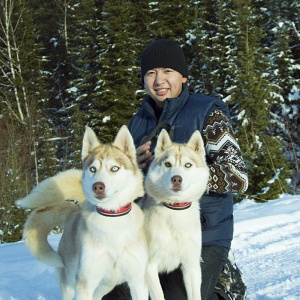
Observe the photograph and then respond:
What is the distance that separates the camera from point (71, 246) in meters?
3.40

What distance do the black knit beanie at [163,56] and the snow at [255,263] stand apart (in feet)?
8.17

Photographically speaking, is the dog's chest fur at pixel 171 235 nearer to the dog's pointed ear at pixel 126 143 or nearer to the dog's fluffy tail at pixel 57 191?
the dog's pointed ear at pixel 126 143

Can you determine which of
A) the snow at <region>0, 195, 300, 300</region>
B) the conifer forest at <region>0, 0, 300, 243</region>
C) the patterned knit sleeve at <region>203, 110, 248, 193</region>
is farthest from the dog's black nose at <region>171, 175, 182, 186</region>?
the conifer forest at <region>0, 0, 300, 243</region>

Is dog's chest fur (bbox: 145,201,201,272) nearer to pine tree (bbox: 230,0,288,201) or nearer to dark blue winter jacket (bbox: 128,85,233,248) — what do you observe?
dark blue winter jacket (bbox: 128,85,233,248)

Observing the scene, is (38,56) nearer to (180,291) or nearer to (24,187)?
(24,187)

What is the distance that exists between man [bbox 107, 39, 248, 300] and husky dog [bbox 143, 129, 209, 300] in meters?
0.19

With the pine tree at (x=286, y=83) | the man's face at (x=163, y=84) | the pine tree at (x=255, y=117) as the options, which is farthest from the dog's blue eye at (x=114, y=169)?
the pine tree at (x=286, y=83)

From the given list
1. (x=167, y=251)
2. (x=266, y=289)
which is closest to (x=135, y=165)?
(x=167, y=251)

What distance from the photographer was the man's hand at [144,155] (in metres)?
3.35

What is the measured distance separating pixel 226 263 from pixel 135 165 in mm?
1251

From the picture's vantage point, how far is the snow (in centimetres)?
461

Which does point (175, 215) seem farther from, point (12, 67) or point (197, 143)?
point (12, 67)

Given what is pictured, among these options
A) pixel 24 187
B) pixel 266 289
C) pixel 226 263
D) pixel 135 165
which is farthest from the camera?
pixel 24 187

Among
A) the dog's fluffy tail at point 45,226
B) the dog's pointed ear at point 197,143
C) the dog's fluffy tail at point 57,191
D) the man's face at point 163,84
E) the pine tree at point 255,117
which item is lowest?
the pine tree at point 255,117
